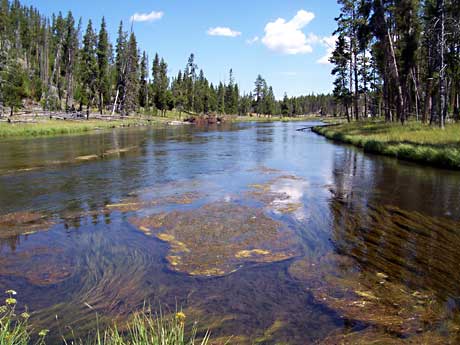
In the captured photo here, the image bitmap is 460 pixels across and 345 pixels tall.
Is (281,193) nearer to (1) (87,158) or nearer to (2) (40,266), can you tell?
(2) (40,266)

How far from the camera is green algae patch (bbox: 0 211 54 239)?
9.94 meters

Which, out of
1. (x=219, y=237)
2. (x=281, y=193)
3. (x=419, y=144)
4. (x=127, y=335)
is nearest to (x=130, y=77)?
(x=419, y=144)

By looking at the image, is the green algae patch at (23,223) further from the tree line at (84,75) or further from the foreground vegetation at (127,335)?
the tree line at (84,75)

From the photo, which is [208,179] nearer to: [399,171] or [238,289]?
[399,171]

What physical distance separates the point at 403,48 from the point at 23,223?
3713cm

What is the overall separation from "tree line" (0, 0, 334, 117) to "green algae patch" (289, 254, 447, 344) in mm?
52543

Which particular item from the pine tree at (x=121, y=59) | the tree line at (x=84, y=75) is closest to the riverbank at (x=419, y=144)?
the tree line at (x=84, y=75)

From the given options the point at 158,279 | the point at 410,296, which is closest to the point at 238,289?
the point at 158,279

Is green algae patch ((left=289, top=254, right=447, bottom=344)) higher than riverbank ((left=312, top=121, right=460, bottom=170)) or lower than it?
lower

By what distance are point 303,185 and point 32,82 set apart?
75778 mm

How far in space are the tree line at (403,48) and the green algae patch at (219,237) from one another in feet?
63.3

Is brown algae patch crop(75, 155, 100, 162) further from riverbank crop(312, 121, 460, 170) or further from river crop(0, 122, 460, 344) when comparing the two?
riverbank crop(312, 121, 460, 170)

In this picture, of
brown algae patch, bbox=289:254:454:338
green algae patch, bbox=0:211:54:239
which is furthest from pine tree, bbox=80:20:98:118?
brown algae patch, bbox=289:254:454:338

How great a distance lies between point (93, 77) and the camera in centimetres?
7106
